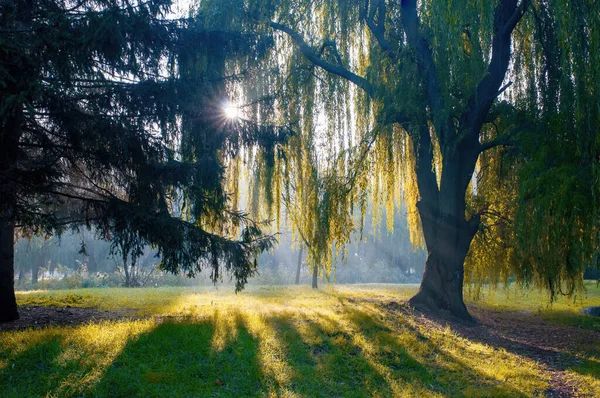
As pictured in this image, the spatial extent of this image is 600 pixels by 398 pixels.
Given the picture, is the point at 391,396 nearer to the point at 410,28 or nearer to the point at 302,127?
the point at 302,127

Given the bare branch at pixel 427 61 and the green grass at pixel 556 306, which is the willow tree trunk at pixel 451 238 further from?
the green grass at pixel 556 306

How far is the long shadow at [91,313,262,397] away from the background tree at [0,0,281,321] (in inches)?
49.7

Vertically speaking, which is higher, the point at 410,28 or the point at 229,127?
the point at 410,28

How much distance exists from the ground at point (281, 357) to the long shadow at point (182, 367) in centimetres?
1

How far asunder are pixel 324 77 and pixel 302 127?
4.61ft

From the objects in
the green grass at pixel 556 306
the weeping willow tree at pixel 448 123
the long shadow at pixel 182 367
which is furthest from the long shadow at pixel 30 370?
the green grass at pixel 556 306

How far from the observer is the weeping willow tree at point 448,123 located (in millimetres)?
6750

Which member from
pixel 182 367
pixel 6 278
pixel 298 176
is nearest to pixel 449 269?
pixel 298 176

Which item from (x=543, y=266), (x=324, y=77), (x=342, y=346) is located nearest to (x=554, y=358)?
(x=543, y=266)

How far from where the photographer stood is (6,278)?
23.0ft

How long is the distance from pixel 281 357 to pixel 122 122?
3.87 m

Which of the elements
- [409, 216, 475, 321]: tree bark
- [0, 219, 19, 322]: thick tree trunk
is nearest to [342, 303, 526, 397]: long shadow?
[409, 216, 475, 321]: tree bark

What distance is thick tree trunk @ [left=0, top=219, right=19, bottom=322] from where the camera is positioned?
690cm

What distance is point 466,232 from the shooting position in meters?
9.06
